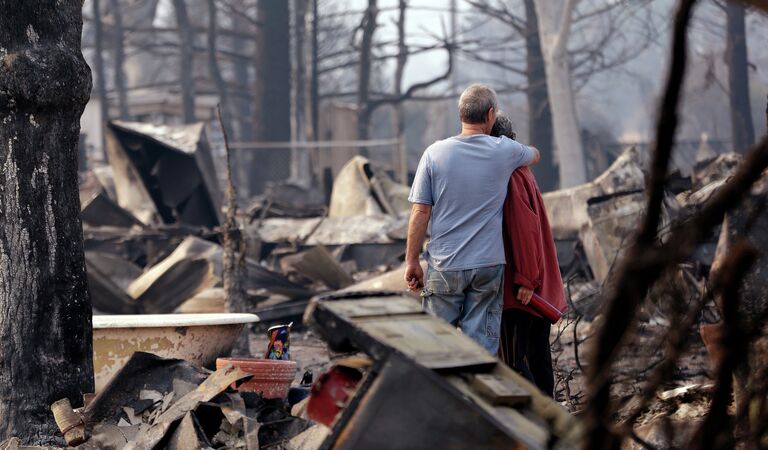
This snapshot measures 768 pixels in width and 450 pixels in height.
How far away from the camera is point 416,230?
16.2 ft

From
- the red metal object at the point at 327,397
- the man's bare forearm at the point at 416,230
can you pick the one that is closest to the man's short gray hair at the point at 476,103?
the man's bare forearm at the point at 416,230

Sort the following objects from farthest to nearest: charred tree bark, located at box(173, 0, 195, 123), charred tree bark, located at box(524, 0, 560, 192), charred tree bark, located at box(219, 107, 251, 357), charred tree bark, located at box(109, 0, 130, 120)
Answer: charred tree bark, located at box(109, 0, 130, 120)
charred tree bark, located at box(173, 0, 195, 123)
charred tree bark, located at box(524, 0, 560, 192)
charred tree bark, located at box(219, 107, 251, 357)

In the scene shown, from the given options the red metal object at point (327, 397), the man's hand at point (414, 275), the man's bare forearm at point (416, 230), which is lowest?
the man's hand at point (414, 275)

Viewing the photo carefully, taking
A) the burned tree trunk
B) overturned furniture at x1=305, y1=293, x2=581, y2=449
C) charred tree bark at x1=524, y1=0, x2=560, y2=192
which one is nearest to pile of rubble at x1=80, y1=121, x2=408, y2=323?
the burned tree trunk

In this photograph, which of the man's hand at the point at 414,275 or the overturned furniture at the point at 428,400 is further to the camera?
the man's hand at the point at 414,275

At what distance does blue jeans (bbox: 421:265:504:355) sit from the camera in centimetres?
480

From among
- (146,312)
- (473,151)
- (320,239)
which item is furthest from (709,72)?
(473,151)

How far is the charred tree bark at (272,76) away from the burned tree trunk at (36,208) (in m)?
21.4

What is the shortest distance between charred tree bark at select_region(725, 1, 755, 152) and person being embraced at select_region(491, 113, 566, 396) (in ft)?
55.1

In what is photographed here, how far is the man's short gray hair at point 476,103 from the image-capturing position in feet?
16.1

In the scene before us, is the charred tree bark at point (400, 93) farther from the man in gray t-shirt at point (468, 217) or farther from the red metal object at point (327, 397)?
the red metal object at point (327, 397)

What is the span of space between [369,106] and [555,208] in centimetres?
1307

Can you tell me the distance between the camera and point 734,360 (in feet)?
5.99

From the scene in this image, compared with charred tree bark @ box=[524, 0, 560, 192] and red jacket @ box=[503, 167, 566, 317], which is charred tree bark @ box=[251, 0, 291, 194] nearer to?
charred tree bark @ box=[524, 0, 560, 192]
